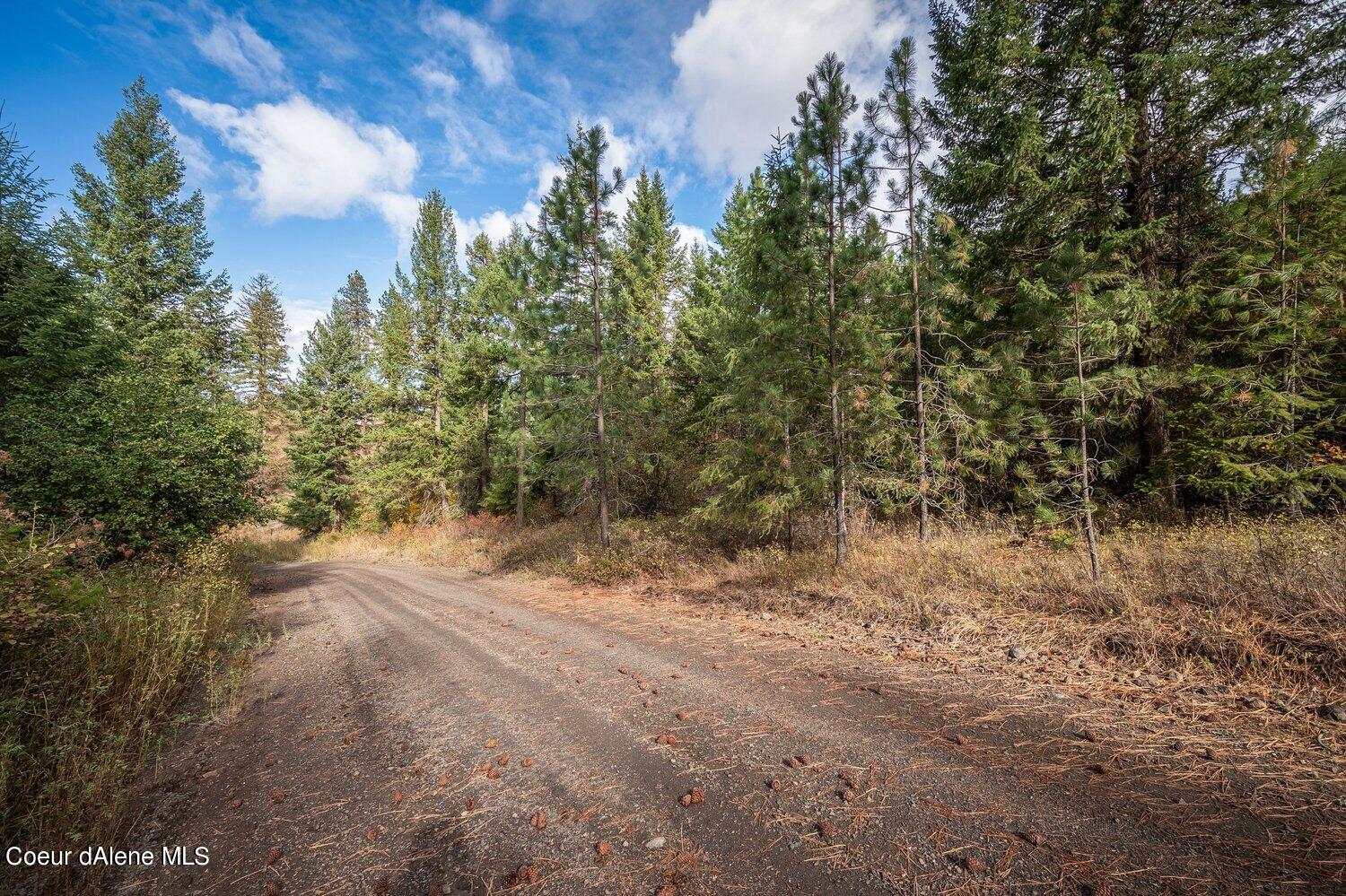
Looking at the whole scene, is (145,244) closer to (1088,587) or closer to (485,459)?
(485,459)

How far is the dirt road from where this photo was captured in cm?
229

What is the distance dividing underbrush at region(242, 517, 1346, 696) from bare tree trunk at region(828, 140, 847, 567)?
26.0 inches

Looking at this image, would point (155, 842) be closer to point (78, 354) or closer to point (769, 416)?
point (769, 416)

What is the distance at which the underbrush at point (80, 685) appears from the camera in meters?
3.07

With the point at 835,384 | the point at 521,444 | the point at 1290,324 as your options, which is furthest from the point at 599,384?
the point at 1290,324

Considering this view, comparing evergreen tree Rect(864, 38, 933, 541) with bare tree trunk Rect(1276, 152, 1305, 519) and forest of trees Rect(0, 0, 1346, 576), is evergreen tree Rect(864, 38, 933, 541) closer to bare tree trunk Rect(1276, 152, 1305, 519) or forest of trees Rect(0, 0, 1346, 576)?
forest of trees Rect(0, 0, 1346, 576)

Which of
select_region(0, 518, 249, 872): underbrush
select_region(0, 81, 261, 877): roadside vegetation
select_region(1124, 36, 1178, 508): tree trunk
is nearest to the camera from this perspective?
select_region(0, 518, 249, 872): underbrush

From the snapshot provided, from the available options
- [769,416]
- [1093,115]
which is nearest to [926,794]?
[769,416]

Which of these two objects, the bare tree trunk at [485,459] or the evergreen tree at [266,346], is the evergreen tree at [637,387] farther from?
the evergreen tree at [266,346]

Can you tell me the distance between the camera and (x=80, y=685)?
4406mm

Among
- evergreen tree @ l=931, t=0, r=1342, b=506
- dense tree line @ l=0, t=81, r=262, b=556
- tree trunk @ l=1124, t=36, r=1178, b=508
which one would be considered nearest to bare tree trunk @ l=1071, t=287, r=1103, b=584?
evergreen tree @ l=931, t=0, r=1342, b=506

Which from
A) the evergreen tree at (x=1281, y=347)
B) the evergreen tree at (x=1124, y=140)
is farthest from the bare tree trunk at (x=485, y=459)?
the evergreen tree at (x=1281, y=347)

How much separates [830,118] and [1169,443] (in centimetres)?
957

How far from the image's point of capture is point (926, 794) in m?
2.80
